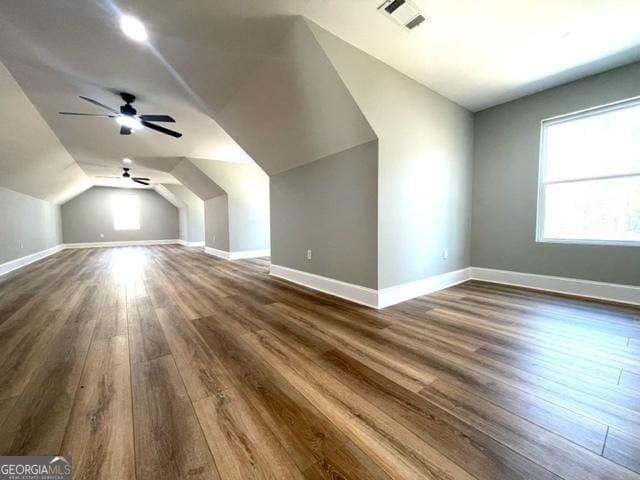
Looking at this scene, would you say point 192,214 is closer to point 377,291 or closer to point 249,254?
point 249,254

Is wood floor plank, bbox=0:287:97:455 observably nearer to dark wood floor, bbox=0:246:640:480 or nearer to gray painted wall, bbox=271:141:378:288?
dark wood floor, bbox=0:246:640:480

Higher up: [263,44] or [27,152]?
[263,44]

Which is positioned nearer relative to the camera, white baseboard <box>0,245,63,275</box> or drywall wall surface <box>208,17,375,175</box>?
drywall wall surface <box>208,17,375,175</box>

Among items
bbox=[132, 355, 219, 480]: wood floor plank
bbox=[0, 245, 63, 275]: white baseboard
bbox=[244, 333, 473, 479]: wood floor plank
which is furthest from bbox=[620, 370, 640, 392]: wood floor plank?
bbox=[0, 245, 63, 275]: white baseboard

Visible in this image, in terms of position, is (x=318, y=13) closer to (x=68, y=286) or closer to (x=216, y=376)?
(x=216, y=376)

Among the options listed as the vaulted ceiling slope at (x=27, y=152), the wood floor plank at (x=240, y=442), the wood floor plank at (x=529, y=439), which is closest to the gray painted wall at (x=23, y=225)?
the vaulted ceiling slope at (x=27, y=152)

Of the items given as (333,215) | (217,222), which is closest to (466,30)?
(333,215)

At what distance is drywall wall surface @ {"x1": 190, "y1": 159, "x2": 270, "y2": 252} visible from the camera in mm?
6336

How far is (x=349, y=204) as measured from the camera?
10.0 feet

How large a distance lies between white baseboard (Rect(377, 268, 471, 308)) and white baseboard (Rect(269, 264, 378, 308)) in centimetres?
14

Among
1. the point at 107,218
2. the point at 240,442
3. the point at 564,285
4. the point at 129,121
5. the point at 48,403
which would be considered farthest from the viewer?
the point at 107,218

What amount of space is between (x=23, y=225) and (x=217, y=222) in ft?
14.5

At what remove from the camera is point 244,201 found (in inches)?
264

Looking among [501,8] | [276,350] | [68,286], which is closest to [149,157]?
[68,286]
